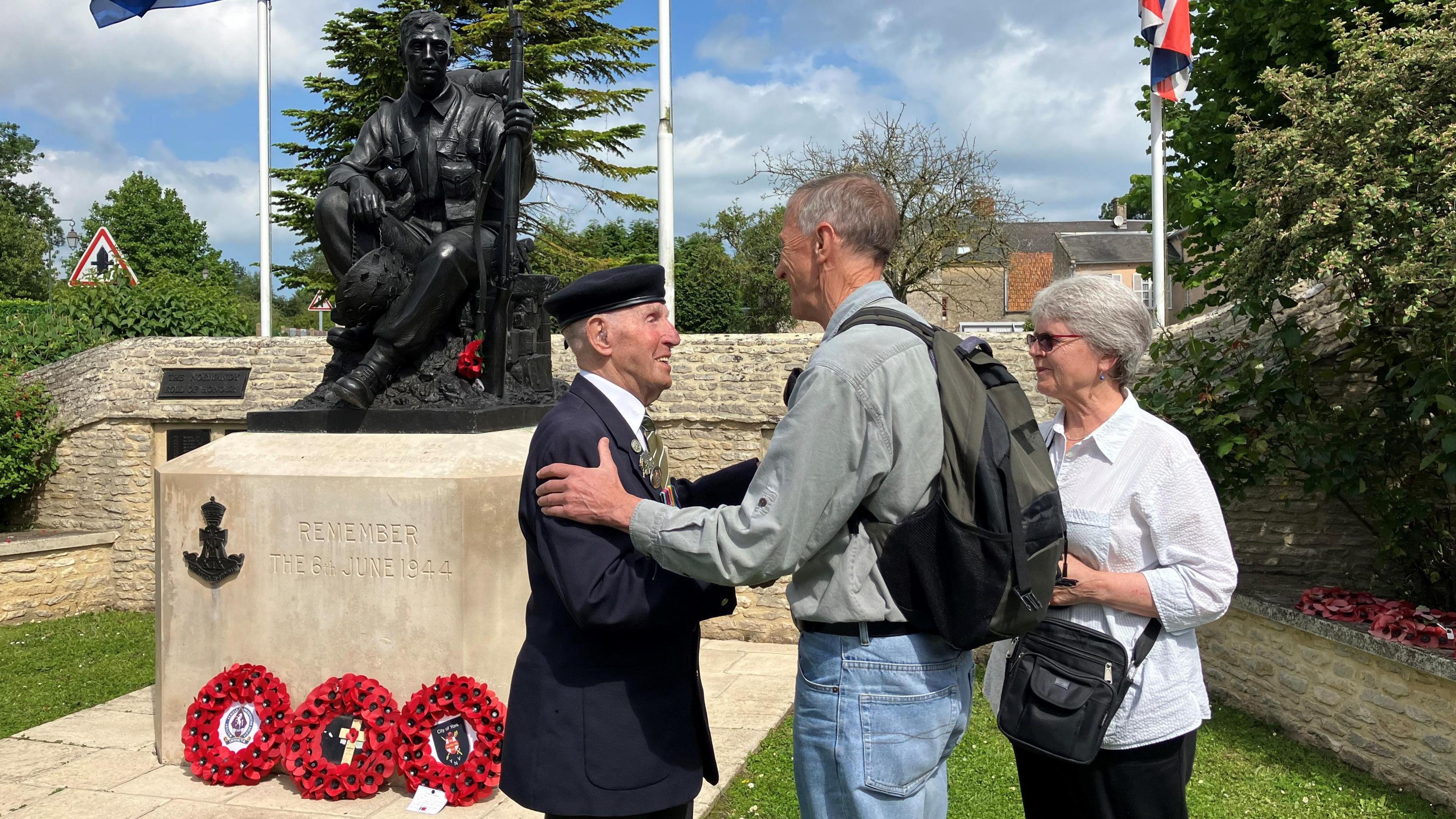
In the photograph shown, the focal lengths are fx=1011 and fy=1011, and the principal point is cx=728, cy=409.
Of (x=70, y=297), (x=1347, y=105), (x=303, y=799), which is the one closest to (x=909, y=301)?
(x=70, y=297)

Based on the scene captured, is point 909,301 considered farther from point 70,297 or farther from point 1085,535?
point 1085,535

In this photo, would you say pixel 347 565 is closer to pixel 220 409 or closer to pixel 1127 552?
pixel 1127 552

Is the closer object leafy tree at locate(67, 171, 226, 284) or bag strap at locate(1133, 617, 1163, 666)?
bag strap at locate(1133, 617, 1163, 666)

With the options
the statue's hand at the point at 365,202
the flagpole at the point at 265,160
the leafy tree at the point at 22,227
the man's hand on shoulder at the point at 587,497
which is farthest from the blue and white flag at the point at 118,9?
the leafy tree at the point at 22,227

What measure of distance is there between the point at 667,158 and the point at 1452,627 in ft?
26.0

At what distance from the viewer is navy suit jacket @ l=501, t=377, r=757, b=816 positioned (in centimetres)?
212

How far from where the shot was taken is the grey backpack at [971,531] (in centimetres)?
190

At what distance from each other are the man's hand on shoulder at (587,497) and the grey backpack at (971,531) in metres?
0.47

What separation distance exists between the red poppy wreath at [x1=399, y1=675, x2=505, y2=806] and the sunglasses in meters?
2.81

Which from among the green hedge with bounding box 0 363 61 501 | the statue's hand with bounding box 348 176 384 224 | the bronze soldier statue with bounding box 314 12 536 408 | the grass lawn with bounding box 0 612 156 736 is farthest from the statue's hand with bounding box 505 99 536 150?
the green hedge with bounding box 0 363 61 501

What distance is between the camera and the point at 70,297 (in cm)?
1192

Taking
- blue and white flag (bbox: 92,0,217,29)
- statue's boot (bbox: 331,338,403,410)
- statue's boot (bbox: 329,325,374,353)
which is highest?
blue and white flag (bbox: 92,0,217,29)

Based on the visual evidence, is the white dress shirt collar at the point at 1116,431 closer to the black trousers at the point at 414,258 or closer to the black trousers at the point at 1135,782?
the black trousers at the point at 1135,782

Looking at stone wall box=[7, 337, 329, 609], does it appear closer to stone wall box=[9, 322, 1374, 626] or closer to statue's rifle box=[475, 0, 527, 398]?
stone wall box=[9, 322, 1374, 626]
